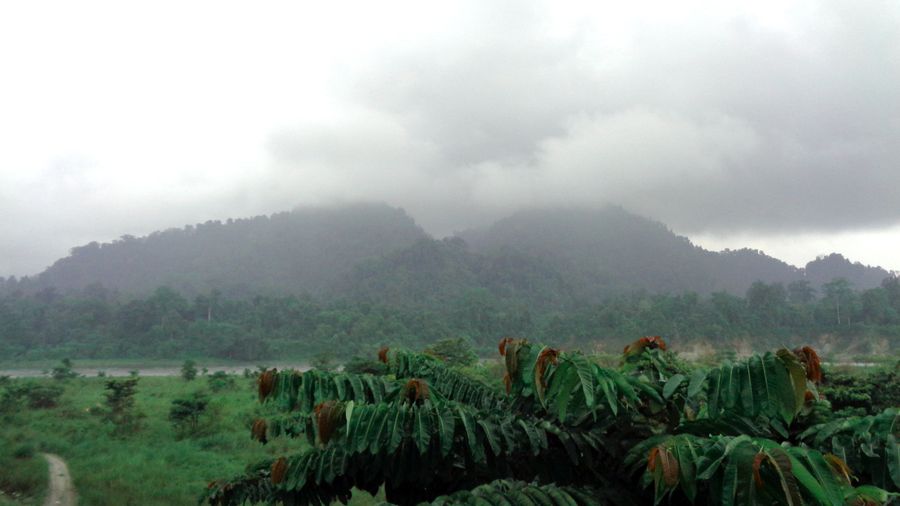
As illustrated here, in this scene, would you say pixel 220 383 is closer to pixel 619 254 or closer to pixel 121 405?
pixel 121 405

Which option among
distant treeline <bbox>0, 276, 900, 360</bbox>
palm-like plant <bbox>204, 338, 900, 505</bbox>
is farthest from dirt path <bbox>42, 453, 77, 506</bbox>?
distant treeline <bbox>0, 276, 900, 360</bbox>

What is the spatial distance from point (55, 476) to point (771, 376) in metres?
14.1

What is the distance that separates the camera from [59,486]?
37.8 ft

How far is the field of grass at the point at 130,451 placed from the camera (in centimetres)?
1103

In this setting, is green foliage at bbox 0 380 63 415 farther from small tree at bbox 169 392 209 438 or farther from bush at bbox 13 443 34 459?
bush at bbox 13 443 34 459

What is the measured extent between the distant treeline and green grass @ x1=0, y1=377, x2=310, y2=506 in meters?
29.2

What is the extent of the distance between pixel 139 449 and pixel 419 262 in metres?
81.9

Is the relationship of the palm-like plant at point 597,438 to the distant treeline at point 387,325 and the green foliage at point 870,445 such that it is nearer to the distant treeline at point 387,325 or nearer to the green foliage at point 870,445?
the green foliage at point 870,445

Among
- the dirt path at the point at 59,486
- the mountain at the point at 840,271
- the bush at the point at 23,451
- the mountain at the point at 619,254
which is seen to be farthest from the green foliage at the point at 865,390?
the mountain at the point at 840,271

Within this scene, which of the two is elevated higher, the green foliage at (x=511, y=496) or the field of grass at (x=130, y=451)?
the green foliage at (x=511, y=496)

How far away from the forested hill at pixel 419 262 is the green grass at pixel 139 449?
198 ft

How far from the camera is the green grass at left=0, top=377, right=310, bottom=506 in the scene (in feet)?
37.0

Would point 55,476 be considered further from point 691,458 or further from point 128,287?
point 128,287

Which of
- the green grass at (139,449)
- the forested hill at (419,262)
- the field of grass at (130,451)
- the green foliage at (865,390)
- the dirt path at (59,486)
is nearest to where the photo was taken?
the dirt path at (59,486)
